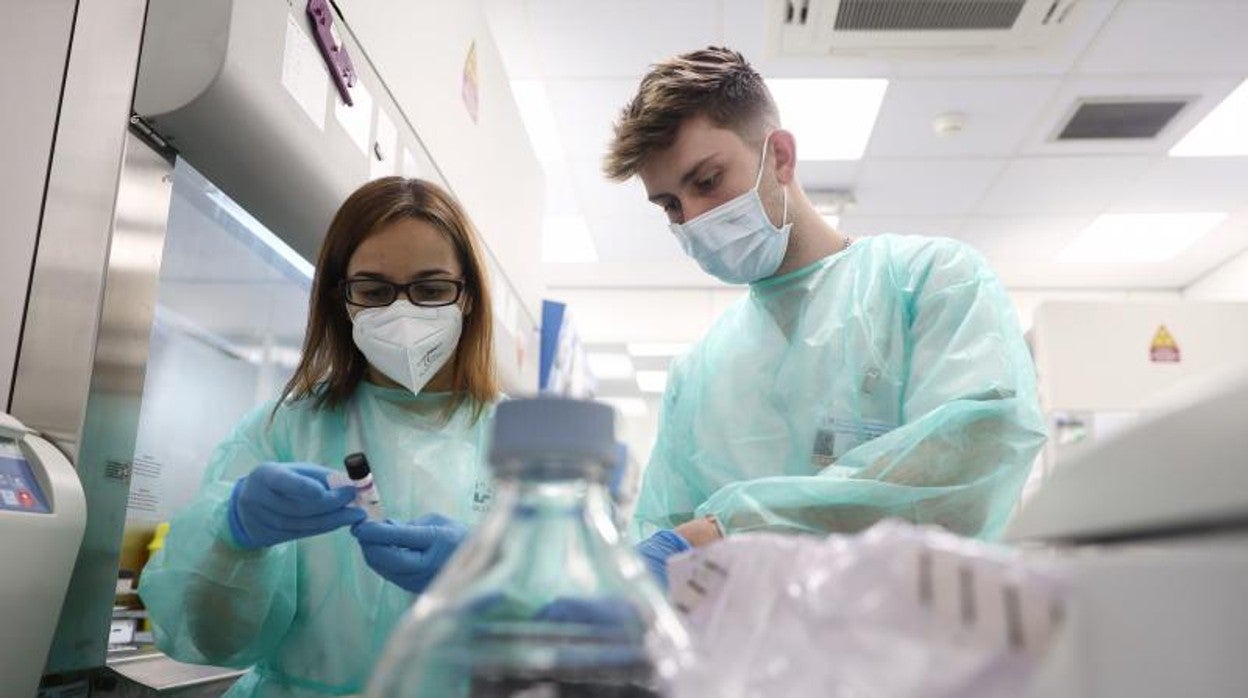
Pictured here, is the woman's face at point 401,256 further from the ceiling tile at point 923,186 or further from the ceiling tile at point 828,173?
the ceiling tile at point 923,186

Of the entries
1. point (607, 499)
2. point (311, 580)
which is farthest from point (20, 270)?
point (607, 499)

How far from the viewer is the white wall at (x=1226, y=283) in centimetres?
493

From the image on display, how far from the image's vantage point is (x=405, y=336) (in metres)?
1.08

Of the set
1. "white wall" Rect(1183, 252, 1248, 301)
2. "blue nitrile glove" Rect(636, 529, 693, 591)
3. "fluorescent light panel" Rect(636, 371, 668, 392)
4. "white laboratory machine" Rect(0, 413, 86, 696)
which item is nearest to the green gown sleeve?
"white laboratory machine" Rect(0, 413, 86, 696)

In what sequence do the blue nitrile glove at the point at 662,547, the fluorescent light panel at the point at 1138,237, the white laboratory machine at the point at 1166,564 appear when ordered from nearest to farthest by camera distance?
the white laboratory machine at the point at 1166,564, the blue nitrile glove at the point at 662,547, the fluorescent light panel at the point at 1138,237

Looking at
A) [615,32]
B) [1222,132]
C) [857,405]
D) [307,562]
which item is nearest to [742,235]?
[857,405]

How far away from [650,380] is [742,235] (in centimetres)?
610

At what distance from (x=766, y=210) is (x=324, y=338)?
2.24ft

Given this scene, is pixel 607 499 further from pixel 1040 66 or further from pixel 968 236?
pixel 968 236

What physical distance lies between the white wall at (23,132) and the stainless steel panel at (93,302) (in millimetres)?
10

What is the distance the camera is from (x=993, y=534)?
1011 millimetres

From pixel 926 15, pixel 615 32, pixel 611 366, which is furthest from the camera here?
pixel 611 366

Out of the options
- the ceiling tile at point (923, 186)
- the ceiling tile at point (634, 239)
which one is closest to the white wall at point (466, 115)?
the ceiling tile at point (634, 239)

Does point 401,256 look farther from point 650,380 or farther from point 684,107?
point 650,380
